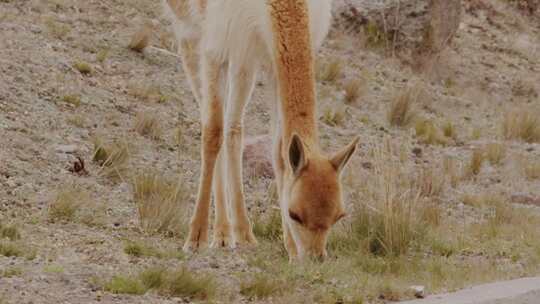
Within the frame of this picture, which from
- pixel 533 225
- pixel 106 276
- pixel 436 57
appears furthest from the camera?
pixel 436 57

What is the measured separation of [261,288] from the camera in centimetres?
668

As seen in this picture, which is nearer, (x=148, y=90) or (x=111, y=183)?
(x=111, y=183)

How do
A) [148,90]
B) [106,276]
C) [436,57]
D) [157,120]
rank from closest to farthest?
1. [106,276]
2. [157,120]
3. [148,90]
4. [436,57]

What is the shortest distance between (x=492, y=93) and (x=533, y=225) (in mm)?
7345

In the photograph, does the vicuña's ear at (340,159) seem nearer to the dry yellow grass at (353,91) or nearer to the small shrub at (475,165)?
the small shrub at (475,165)

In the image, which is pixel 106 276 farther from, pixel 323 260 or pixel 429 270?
pixel 429 270

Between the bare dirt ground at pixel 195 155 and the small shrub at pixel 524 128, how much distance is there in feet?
0.45

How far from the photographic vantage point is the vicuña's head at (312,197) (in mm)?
6898

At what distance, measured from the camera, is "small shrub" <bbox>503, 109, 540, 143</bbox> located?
580 inches

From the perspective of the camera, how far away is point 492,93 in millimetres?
17266

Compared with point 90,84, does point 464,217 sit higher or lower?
lower

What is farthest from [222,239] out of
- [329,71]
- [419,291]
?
[329,71]

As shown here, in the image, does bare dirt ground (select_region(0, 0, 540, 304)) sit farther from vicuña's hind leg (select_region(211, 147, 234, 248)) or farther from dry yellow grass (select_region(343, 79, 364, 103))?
vicuña's hind leg (select_region(211, 147, 234, 248))

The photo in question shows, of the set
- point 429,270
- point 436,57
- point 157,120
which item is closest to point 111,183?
point 157,120
